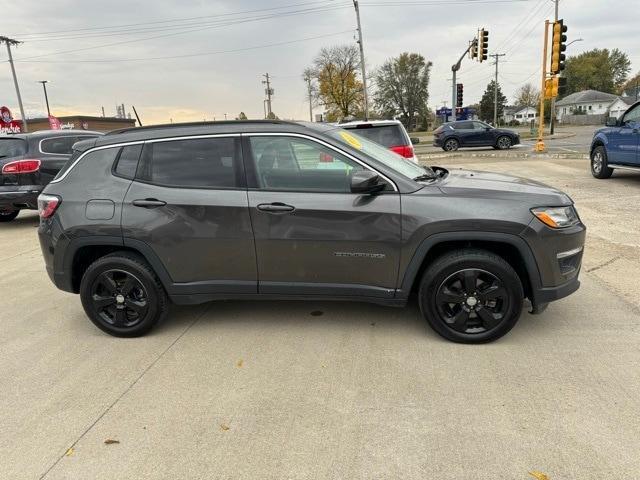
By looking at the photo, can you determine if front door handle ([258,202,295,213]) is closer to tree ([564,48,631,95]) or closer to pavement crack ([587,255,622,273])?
pavement crack ([587,255,622,273])

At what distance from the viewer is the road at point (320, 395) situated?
2494 mm

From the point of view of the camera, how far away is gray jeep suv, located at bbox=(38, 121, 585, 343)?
3467 millimetres

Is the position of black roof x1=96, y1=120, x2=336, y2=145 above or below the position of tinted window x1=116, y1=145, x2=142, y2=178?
above

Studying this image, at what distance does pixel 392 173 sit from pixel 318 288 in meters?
1.04

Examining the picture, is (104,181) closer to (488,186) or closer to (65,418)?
(65,418)

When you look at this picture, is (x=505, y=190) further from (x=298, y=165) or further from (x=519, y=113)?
Result: (x=519, y=113)

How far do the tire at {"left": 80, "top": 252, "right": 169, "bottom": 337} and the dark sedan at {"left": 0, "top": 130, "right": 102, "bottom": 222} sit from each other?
548 cm

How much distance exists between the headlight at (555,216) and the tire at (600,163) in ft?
29.2

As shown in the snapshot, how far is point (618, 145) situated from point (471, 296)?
29.5 feet

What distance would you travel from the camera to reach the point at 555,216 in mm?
3455

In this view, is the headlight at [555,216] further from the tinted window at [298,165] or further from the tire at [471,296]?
the tinted window at [298,165]

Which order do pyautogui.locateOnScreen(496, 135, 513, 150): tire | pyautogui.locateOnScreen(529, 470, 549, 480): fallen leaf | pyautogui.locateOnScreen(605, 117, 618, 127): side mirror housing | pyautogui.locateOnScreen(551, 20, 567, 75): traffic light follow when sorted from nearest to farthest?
pyautogui.locateOnScreen(529, 470, 549, 480): fallen leaf
pyautogui.locateOnScreen(605, 117, 618, 127): side mirror housing
pyautogui.locateOnScreen(551, 20, 567, 75): traffic light
pyautogui.locateOnScreen(496, 135, 513, 150): tire

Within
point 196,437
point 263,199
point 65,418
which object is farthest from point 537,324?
point 65,418

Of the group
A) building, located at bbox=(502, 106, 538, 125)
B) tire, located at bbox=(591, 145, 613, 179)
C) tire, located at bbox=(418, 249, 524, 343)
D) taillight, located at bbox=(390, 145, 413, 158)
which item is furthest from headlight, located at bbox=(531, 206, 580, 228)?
building, located at bbox=(502, 106, 538, 125)
